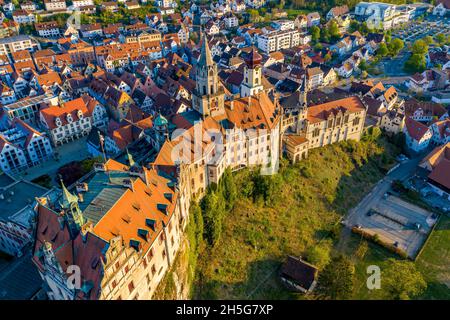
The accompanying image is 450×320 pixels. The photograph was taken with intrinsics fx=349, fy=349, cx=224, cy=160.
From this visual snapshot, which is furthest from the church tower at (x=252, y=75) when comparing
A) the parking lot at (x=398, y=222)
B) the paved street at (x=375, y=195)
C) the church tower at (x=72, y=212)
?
the church tower at (x=72, y=212)

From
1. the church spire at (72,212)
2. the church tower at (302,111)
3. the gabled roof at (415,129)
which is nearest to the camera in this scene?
the church spire at (72,212)

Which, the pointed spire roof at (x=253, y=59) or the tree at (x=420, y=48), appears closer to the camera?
the pointed spire roof at (x=253, y=59)

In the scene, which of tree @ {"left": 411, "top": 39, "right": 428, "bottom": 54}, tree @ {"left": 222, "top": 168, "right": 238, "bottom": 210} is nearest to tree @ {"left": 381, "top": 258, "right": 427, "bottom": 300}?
tree @ {"left": 222, "top": 168, "right": 238, "bottom": 210}

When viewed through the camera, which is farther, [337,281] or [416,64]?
[416,64]

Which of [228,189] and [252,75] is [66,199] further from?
[252,75]

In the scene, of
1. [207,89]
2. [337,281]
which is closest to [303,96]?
Result: [207,89]

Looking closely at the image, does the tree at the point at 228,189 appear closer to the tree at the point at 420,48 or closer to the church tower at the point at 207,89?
the church tower at the point at 207,89

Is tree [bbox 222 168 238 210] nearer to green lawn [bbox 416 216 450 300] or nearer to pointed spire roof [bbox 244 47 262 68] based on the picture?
pointed spire roof [bbox 244 47 262 68]
